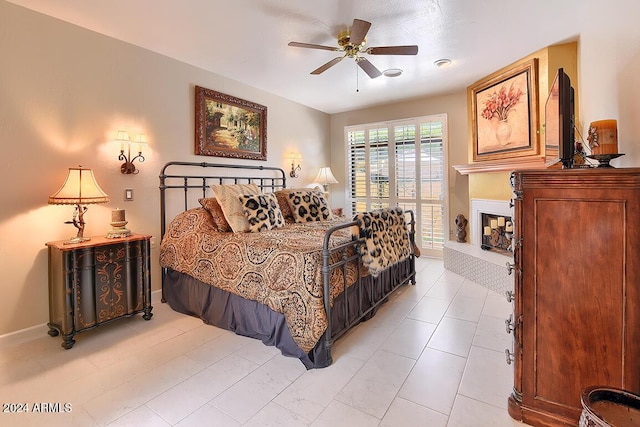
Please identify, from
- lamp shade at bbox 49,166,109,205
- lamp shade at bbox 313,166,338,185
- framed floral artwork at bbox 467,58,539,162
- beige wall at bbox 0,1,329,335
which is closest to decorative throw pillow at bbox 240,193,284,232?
beige wall at bbox 0,1,329,335

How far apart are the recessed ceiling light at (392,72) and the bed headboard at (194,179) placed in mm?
2101

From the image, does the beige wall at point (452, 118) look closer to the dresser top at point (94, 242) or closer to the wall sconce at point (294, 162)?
the wall sconce at point (294, 162)

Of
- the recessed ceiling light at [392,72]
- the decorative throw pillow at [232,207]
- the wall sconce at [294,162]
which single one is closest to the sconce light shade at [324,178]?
the wall sconce at [294,162]

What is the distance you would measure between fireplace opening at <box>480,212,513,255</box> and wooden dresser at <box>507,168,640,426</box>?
2.47 metres

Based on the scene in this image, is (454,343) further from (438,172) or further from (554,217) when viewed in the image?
(438,172)

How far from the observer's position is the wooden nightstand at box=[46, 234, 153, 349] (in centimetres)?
229

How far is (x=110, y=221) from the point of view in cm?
285

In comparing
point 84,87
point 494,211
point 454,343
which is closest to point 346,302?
point 454,343

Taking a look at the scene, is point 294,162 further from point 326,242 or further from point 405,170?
point 326,242

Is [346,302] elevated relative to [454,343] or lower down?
elevated

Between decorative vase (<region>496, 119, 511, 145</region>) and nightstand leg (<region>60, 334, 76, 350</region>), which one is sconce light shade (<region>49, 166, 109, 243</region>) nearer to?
nightstand leg (<region>60, 334, 76, 350</region>)

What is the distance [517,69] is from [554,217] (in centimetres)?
304

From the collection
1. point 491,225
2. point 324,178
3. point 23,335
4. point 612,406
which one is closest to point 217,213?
point 23,335

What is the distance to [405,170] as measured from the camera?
5184mm
